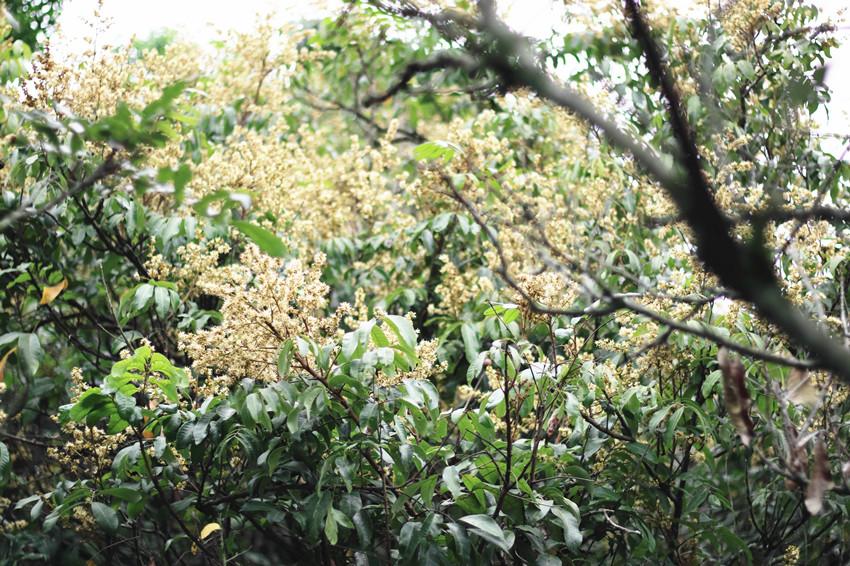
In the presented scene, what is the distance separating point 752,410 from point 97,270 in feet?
7.83

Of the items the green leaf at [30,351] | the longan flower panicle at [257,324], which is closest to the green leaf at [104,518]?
the longan flower panicle at [257,324]

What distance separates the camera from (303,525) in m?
2.05

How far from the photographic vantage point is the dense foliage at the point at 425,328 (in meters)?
2.01

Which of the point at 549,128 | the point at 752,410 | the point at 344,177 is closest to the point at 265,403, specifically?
the point at 752,410

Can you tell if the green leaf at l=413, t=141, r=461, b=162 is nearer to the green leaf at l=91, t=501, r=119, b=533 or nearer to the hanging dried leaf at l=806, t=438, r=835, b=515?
the green leaf at l=91, t=501, r=119, b=533

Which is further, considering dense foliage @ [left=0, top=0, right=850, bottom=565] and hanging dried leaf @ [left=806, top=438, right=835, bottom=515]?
dense foliage @ [left=0, top=0, right=850, bottom=565]

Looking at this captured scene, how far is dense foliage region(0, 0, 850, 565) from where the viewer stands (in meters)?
2.01

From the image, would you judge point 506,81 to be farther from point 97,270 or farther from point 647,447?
point 97,270

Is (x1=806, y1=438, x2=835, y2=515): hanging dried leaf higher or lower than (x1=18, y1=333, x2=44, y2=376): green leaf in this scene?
lower

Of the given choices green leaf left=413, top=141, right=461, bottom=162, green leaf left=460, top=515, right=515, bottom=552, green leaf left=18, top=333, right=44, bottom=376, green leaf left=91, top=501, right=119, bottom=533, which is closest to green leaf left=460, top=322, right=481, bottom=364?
green leaf left=413, top=141, right=461, bottom=162

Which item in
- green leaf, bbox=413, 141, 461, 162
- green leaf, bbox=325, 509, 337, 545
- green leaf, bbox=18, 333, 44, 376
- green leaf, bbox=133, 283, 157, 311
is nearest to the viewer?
green leaf, bbox=325, 509, 337, 545

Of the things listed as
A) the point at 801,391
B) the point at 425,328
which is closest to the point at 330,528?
the point at 801,391

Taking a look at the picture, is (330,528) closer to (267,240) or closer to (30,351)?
(267,240)

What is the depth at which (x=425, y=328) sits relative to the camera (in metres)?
3.85
